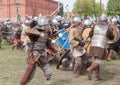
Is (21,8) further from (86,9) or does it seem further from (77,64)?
(77,64)

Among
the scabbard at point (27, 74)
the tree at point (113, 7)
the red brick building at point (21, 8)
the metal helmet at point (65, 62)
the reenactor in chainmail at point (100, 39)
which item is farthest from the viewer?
the red brick building at point (21, 8)

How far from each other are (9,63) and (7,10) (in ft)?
186

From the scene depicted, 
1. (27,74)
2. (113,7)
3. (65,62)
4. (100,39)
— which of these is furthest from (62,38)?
(113,7)

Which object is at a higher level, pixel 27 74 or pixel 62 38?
pixel 62 38

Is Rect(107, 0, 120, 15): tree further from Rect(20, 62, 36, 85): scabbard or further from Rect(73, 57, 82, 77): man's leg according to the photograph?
Rect(20, 62, 36, 85): scabbard

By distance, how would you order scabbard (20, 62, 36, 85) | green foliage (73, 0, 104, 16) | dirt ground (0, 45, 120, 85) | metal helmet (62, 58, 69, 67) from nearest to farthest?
scabbard (20, 62, 36, 85) → dirt ground (0, 45, 120, 85) → metal helmet (62, 58, 69, 67) → green foliage (73, 0, 104, 16)

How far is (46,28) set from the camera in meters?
8.33

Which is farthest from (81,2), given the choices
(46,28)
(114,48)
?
(46,28)

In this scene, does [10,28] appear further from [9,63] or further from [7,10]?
[7,10]

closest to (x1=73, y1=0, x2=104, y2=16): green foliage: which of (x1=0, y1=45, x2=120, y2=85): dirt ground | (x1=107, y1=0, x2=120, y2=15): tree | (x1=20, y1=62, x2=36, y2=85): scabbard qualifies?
(x1=107, y1=0, x2=120, y2=15): tree

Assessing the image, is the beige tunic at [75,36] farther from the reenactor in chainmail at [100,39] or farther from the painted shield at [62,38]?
the painted shield at [62,38]

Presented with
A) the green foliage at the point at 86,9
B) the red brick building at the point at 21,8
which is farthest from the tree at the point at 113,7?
the red brick building at the point at 21,8

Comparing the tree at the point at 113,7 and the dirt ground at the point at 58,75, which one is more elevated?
the tree at the point at 113,7

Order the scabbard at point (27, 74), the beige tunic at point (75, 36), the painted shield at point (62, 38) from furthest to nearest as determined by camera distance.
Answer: the painted shield at point (62, 38) < the beige tunic at point (75, 36) < the scabbard at point (27, 74)
